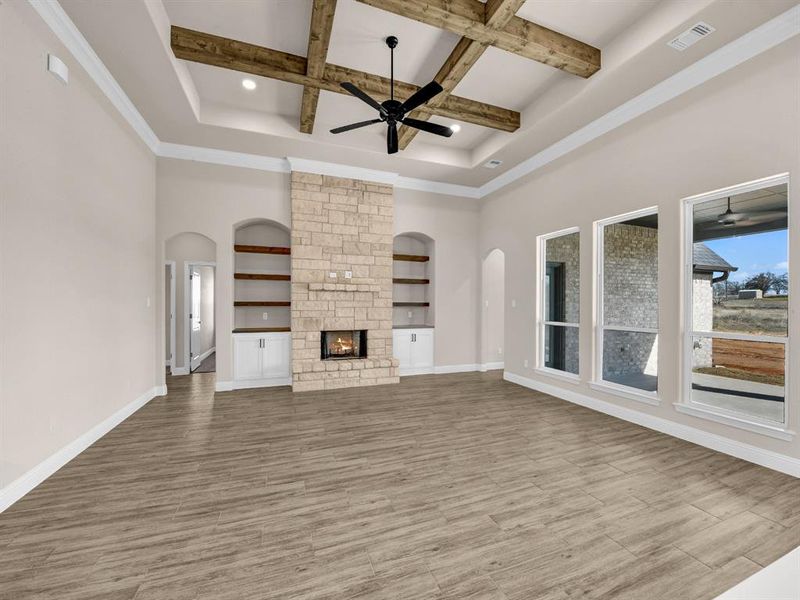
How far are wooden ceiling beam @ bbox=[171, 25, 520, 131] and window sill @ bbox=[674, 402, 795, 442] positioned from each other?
13.4ft

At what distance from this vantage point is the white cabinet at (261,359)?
5590 millimetres

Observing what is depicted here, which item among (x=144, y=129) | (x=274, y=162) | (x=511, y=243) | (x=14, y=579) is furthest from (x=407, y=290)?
(x=14, y=579)

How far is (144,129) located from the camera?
4.60 m

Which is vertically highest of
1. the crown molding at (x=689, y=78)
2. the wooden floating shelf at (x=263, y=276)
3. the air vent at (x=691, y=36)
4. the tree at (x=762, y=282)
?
the air vent at (x=691, y=36)

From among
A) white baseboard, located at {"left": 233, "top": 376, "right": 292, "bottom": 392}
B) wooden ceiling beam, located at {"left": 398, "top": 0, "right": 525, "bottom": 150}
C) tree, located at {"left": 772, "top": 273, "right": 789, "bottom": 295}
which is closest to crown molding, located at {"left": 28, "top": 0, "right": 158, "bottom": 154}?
wooden ceiling beam, located at {"left": 398, "top": 0, "right": 525, "bottom": 150}

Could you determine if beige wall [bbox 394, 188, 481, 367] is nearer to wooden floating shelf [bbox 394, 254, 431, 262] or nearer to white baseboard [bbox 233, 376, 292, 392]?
wooden floating shelf [bbox 394, 254, 431, 262]

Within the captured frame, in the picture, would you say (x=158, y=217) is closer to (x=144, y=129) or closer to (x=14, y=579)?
(x=144, y=129)

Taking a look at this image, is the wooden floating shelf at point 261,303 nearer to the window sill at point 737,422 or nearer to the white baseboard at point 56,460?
the white baseboard at point 56,460

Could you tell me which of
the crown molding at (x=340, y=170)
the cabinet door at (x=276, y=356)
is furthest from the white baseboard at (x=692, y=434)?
the crown molding at (x=340, y=170)

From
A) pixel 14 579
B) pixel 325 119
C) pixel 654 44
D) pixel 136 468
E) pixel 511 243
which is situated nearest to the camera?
pixel 14 579

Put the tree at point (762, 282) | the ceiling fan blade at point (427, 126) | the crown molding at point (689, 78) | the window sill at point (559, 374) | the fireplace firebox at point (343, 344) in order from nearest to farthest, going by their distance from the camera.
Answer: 1. the crown molding at point (689, 78)
2. the tree at point (762, 282)
3. the ceiling fan blade at point (427, 126)
4. the window sill at point (559, 374)
5. the fireplace firebox at point (343, 344)

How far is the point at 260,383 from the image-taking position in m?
5.73

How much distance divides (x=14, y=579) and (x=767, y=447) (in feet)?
16.6

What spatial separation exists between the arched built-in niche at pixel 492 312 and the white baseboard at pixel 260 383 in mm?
3731
